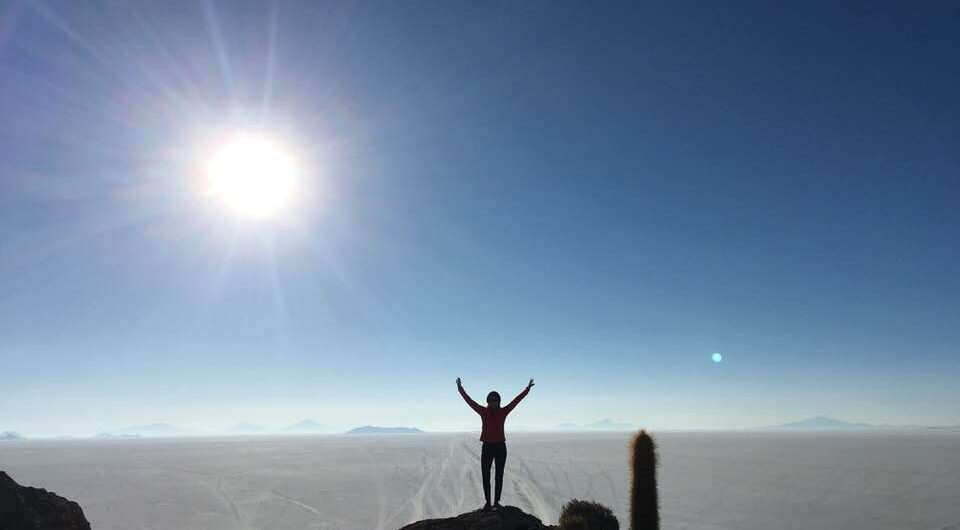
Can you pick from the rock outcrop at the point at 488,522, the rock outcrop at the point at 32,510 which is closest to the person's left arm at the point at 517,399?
the rock outcrop at the point at 488,522

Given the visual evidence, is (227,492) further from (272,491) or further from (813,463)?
(813,463)

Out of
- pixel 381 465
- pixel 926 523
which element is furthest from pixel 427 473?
pixel 926 523

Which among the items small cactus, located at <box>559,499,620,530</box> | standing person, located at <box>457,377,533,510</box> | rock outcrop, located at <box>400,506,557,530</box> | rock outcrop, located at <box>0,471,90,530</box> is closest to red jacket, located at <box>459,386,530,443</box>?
standing person, located at <box>457,377,533,510</box>

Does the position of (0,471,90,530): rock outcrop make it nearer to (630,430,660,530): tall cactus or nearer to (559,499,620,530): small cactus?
(559,499,620,530): small cactus

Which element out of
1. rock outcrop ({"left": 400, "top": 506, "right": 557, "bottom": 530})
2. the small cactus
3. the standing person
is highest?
the standing person

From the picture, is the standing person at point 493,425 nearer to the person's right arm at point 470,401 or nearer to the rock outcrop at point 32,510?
the person's right arm at point 470,401

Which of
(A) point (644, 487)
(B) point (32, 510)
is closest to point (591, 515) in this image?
(A) point (644, 487)

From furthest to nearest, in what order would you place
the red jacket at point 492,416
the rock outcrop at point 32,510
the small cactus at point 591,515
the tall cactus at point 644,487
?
the tall cactus at point 644,487, the small cactus at point 591,515, the red jacket at point 492,416, the rock outcrop at point 32,510
